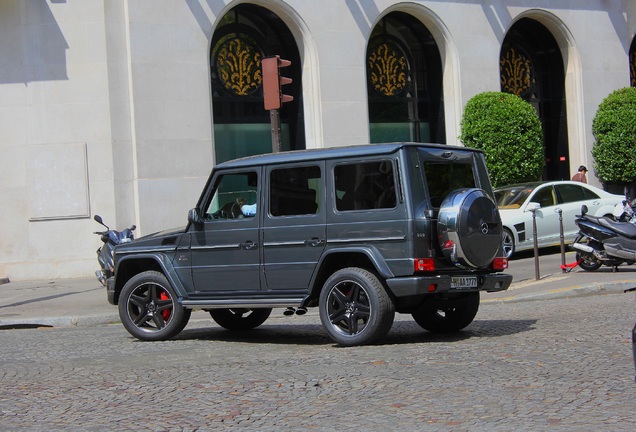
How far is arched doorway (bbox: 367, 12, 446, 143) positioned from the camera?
79.9 ft

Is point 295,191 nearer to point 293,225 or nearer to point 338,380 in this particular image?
point 293,225

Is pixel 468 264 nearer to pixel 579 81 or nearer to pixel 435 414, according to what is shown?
pixel 435 414

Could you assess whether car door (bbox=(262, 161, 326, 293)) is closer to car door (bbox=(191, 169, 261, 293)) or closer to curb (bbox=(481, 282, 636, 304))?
car door (bbox=(191, 169, 261, 293))

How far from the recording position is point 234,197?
10.4m

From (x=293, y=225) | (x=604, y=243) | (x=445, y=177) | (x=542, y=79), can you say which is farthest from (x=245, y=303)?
(x=542, y=79)

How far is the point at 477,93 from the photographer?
24734mm

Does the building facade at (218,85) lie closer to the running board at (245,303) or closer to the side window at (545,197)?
the side window at (545,197)

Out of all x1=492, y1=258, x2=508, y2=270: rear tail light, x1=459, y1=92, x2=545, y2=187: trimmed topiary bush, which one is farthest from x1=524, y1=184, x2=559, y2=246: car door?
x1=492, y1=258, x2=508, y2=270: rear tail light

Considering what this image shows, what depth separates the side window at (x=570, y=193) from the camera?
20.3 meters

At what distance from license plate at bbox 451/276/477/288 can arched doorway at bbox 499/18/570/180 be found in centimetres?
1778

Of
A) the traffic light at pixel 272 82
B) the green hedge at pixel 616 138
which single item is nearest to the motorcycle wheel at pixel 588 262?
the traffic light at pixel 272 82

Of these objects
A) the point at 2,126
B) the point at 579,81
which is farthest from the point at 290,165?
the point at 579,81

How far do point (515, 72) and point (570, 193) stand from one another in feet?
23.9

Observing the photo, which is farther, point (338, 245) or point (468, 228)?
point (338, 245)
